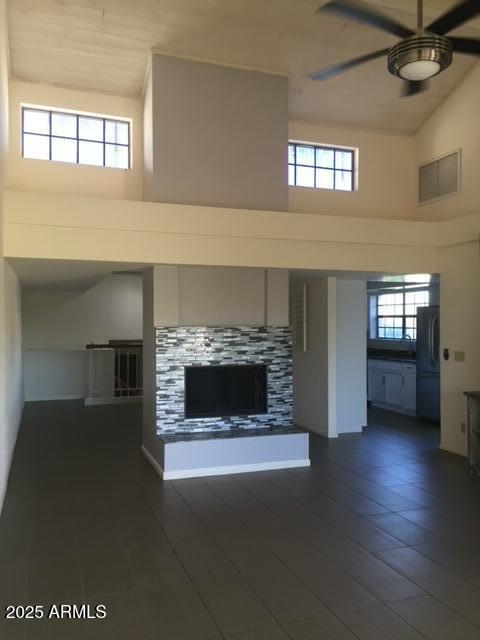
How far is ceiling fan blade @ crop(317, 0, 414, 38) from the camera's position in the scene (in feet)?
11.1

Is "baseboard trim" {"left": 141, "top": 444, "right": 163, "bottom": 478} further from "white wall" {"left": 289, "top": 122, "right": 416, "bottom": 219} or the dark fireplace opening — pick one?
"white wall" {"left": 289, "top": 122, "right": 416, "bottom": 219}

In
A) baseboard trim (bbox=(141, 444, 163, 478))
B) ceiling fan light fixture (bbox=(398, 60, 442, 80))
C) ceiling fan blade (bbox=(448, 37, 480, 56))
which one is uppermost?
ceiling fan blade (bbox=(448, 37, 480, 56))

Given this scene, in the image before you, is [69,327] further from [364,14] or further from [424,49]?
[424,49]

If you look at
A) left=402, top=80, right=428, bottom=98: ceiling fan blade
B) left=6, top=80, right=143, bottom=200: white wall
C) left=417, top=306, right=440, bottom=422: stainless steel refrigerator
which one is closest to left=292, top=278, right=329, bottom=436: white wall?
left=417, top=306, right=440, bottom=422: stainless steel refrigerator

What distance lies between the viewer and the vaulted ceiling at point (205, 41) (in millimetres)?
5359

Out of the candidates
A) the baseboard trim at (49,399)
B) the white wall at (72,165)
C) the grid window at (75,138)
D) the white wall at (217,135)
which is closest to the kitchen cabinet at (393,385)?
the white wall at (217,135)

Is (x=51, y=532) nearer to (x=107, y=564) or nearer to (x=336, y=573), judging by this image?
(x=107, y=564)

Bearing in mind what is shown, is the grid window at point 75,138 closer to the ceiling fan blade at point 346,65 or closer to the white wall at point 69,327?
the ceiling fan blade at point 346,65

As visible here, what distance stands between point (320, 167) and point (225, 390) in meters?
3.45

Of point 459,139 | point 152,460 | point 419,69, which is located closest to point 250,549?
point 152,460

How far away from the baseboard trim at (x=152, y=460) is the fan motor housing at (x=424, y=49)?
166 inches

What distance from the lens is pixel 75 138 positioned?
259 inches

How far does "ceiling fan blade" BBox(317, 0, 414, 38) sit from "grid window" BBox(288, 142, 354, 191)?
349 centimetres

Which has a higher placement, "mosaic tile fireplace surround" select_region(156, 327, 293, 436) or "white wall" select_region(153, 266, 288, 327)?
"white wall" select_region(153, 266, 288, 327)
